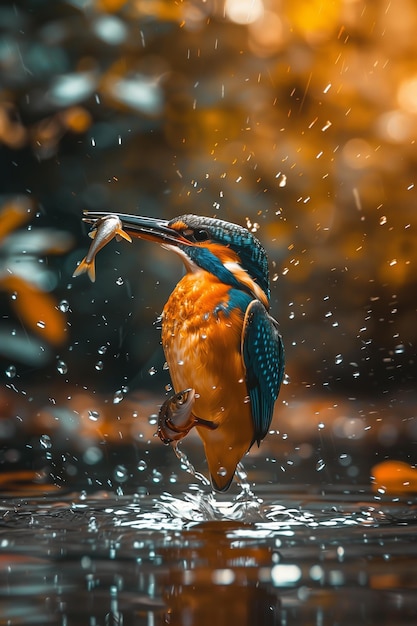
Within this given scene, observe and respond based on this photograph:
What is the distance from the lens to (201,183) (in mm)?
3141

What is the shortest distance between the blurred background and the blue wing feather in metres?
1.05

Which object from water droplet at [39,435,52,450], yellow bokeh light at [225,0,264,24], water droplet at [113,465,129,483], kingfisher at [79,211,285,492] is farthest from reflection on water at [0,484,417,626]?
yellow bokeh light at [225,0,264,24]

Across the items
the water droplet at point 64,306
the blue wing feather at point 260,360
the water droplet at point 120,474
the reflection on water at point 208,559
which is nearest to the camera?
the reflection on water at point 208,559

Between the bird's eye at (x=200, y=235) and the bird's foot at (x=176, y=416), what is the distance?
0.99 ft

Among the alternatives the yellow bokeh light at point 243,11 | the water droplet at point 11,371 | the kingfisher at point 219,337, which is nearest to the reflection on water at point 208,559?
the kingfisher at point 219,337

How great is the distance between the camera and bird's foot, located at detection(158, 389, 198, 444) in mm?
1617

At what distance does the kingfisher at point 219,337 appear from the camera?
169 cm

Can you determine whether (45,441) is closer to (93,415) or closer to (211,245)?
(93,415)

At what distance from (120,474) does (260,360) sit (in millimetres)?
640

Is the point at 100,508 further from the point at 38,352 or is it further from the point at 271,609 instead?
the point at 38,352

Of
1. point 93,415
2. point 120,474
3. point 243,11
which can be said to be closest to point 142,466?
point 120,474

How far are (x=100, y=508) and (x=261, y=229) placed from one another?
5.32 feet

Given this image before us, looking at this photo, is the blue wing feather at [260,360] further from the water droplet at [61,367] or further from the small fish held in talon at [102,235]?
the water droplet at [61,367]

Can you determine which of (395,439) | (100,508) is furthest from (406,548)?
(395,439)
